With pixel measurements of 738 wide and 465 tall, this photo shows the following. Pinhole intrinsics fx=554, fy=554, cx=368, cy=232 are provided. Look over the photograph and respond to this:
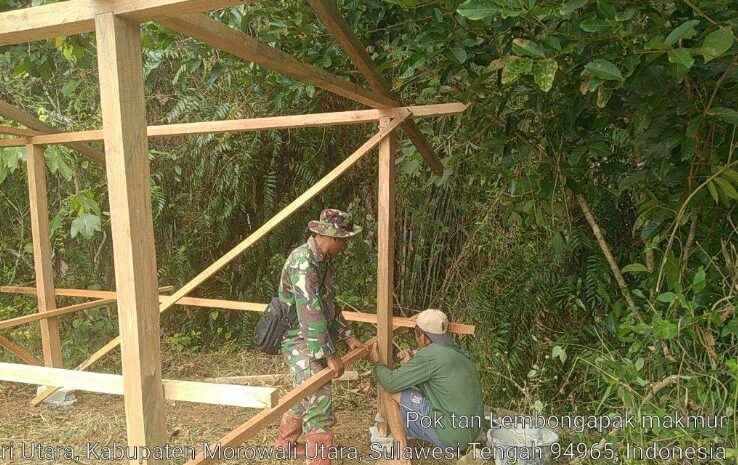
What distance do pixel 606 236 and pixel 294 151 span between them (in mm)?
3054

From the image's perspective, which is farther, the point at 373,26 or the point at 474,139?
the point at 474,139

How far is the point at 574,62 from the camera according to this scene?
96.2 inches

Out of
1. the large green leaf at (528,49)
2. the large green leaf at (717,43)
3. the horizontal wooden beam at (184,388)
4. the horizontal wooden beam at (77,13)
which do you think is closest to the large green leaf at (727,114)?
the large green leaf at (717,43)

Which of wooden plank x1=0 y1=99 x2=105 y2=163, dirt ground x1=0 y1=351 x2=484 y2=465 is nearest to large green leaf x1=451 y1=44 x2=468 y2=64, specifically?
dirt ground x1=0 y1=351 x2=484 y2=465

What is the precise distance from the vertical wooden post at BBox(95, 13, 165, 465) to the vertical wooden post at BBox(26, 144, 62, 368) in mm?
3053

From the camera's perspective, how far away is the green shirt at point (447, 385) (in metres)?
3.16

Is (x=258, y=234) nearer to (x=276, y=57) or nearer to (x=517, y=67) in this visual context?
(x=276, y=57)

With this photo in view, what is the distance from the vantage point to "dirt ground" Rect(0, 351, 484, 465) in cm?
376

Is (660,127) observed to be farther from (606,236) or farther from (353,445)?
(353,445)

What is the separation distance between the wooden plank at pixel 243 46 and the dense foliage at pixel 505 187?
0.40 m

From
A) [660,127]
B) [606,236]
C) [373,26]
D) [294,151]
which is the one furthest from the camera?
[294,151]

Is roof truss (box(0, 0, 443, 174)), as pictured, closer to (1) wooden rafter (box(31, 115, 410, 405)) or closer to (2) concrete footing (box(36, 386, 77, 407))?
(1) wooden rafter (box(31, 115, 410, 405))

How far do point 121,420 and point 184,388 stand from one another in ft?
9.41

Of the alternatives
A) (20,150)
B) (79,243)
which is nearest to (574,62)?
(20,150)
